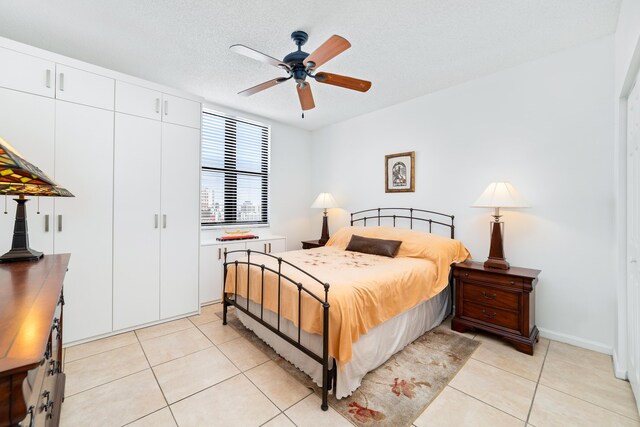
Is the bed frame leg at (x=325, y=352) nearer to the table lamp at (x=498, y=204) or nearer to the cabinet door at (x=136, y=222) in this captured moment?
the table lamp at (x=498, y=204)

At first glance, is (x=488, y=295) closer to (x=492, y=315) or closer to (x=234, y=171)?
(x=492, y=315)

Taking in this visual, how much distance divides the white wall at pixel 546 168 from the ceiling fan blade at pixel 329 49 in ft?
6.89

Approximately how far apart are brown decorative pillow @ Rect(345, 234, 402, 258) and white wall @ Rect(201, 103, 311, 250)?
176 cm

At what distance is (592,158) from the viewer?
2.51 m

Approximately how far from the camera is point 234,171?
14.5ft

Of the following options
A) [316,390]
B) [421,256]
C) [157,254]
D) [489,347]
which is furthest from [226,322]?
[489,347]

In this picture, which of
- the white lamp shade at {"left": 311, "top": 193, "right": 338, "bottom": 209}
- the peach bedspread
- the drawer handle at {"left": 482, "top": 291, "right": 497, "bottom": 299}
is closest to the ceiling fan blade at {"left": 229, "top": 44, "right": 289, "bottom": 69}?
the peach bedspread

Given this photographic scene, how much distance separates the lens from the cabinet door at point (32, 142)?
2.26 m

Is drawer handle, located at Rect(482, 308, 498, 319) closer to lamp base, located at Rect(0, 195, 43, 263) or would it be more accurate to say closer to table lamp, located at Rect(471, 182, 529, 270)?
table lamp, located at Rect(471, 182, 529, 270)

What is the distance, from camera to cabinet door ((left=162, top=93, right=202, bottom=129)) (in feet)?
9.95

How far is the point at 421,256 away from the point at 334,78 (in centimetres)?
205

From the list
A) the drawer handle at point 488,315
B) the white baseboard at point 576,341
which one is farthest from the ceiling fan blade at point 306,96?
the white baseboard at point 576,341

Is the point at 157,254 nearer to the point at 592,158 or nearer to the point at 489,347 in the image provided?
the point at 489,347

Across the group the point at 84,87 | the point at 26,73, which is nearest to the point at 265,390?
the point at 84,87
